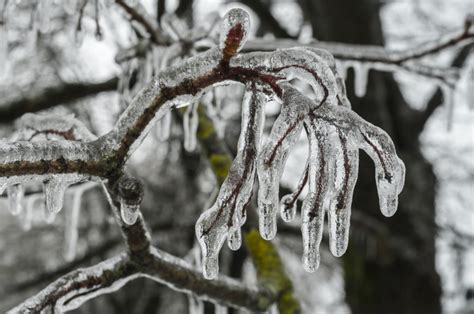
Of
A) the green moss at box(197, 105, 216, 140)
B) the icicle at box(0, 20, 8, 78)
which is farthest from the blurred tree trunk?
the icicle at box(0, 20, 8, 78)

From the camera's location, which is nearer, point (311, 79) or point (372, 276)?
point (311, 79)

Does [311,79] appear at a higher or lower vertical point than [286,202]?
higher

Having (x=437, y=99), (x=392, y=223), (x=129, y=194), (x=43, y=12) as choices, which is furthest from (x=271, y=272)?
(x=437, y=99)

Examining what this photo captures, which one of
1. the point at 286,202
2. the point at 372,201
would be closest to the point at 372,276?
the point at 372,201

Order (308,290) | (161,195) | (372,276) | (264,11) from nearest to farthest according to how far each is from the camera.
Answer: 1. (372,276)
2. (264,11)
3. (161,195)
4. (308,290)

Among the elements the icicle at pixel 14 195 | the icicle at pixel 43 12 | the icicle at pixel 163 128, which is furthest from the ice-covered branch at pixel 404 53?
the icicle at pixel 14 195

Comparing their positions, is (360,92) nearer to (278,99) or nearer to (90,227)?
(278,99)

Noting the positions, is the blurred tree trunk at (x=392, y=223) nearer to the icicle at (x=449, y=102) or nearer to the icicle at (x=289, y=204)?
the icicle at (x=449, y=102)
